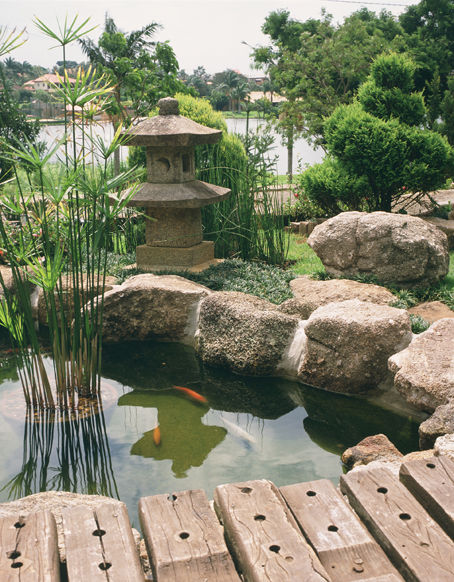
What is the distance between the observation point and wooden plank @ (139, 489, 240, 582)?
1662 mm

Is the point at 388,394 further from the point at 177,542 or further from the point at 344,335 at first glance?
the point at 177,542

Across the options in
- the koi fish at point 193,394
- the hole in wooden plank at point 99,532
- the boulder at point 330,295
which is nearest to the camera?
the hole in wooden plank at point 99,532

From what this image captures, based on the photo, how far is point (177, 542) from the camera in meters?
1.76

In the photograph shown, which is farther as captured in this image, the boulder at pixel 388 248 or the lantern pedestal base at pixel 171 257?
the lantern pedestal base at pixel 171 257

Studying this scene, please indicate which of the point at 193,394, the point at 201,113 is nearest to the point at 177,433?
the point at 193,394

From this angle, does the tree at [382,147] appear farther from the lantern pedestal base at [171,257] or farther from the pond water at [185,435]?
the pond water at [185,435]

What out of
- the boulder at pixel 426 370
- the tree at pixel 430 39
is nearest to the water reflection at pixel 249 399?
the boulder at pixel 426 370

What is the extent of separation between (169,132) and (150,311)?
207cm

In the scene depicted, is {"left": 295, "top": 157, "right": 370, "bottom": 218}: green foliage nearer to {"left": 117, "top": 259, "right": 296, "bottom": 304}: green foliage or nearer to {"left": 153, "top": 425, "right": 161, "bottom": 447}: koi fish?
{"left": 117, "top": 259, "right": 296, "bottom": 304}: green foliage

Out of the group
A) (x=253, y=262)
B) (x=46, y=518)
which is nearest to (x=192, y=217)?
(x=253, y=262)

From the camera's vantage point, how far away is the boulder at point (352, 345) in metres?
3.98

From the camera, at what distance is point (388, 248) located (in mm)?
5602

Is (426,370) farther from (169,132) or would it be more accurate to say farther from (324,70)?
(324,70)

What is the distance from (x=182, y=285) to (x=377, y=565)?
11.7ft
